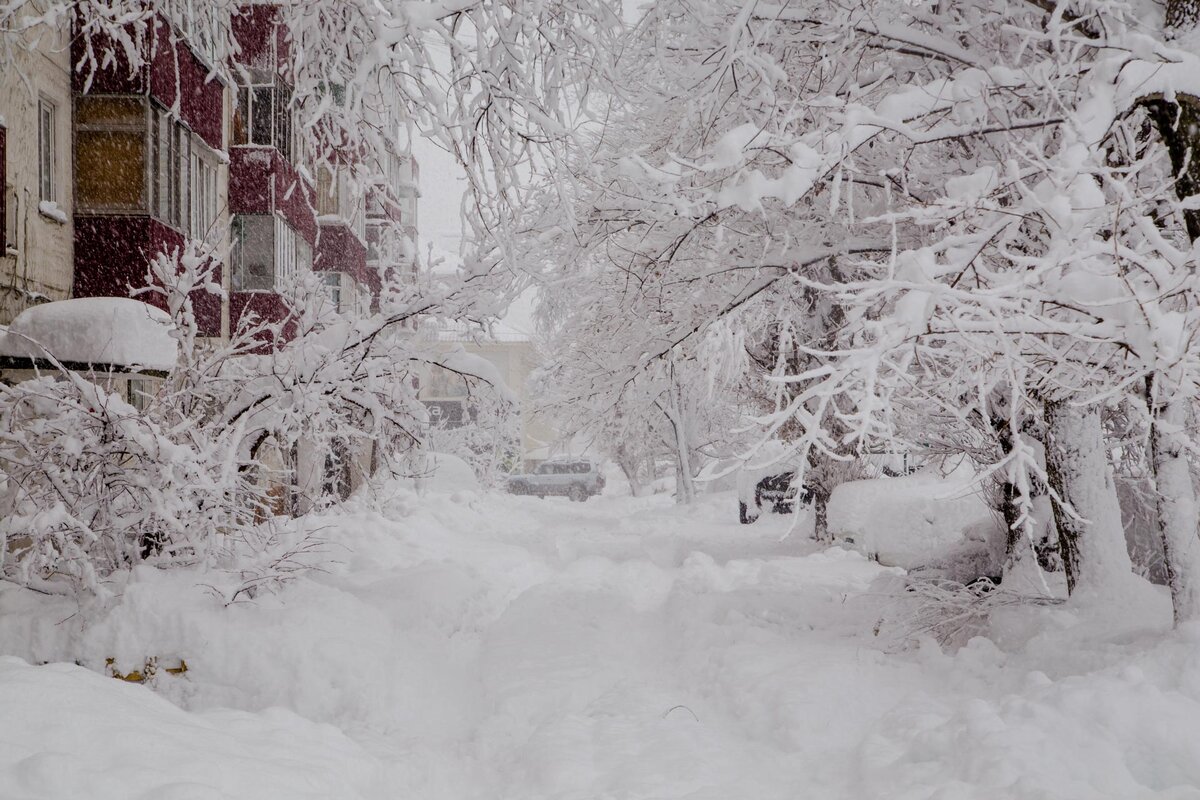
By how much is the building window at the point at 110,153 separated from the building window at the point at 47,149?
32cm

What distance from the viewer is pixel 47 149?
376 inches

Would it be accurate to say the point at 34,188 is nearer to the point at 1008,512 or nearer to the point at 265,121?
the point at 265,121

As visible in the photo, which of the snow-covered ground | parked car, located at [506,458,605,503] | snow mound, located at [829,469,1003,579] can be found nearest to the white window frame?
the snow-covered ground

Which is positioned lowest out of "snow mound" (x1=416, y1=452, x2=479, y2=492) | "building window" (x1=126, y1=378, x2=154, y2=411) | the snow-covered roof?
"snow mound" (x1=416, y1=452, x2=479, y2=492)

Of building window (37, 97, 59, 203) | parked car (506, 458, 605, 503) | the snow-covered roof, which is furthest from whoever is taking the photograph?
parked car (506, 458, 605, 503)

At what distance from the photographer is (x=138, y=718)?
3189 millimetres

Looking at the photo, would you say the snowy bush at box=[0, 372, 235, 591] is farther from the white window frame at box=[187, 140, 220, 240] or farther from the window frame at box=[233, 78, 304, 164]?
the window frame at box=[233, 78, 304, 164]

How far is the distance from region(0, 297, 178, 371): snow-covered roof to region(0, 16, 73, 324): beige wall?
4.84 ft

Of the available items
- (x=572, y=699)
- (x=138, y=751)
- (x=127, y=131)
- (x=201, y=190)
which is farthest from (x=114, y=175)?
(x=138, y=751)

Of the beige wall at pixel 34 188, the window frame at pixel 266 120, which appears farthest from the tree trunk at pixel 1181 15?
the window frame at pixel 266 120

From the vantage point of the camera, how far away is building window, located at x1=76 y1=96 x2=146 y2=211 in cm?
984

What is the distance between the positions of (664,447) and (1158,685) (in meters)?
28.4

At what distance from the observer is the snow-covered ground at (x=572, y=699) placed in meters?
3.27

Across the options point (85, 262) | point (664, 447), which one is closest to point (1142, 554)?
point (85, 262)
